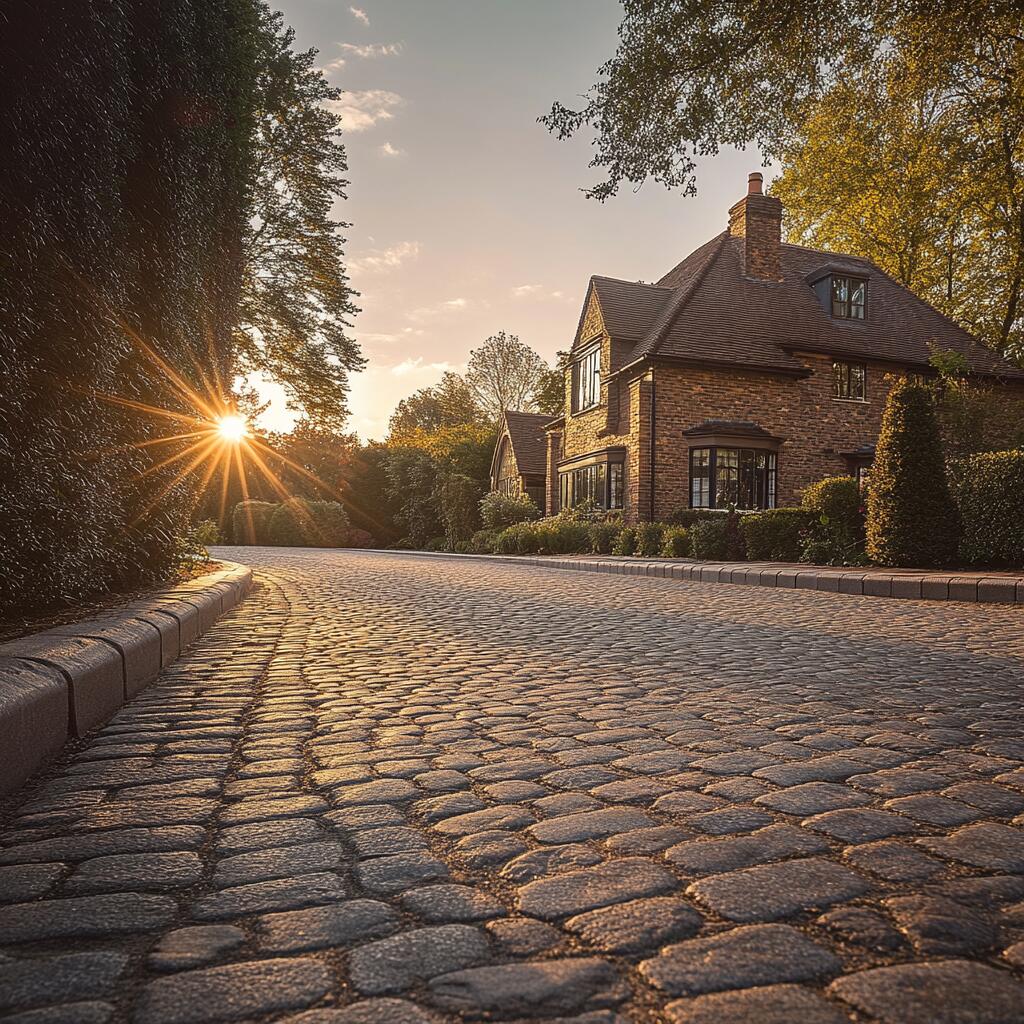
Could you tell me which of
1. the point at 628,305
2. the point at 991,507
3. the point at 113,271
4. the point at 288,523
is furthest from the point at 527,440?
the point at 113,271

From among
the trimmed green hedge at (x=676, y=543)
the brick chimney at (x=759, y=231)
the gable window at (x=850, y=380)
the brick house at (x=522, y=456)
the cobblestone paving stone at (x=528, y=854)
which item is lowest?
the cobblestone paving stone at (x=528, y=854)

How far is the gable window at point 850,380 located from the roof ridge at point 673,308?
488 centimetres

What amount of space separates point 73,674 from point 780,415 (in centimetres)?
2052

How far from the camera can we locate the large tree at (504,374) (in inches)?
2047

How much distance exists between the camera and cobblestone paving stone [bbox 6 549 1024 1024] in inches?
48.9

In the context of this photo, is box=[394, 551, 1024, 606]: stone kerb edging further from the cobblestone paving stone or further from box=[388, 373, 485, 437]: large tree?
box=[388, 373, 485, 437]: large tree

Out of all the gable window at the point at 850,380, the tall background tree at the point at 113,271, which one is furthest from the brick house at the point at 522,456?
the tall background tree at the point at 113,271

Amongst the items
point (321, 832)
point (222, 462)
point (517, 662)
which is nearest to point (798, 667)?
point (517, 662)

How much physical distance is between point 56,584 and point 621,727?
320cm

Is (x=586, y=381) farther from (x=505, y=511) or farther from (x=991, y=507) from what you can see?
(x=991, y=507)

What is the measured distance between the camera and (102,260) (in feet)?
14.5

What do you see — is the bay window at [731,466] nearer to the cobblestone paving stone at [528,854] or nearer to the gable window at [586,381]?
the gable window at [586,381]

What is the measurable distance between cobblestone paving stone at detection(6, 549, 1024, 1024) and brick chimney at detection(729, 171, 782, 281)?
21.5 m

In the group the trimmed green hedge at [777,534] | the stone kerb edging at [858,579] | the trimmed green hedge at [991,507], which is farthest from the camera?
the trimmed green hedge at [777,534]
